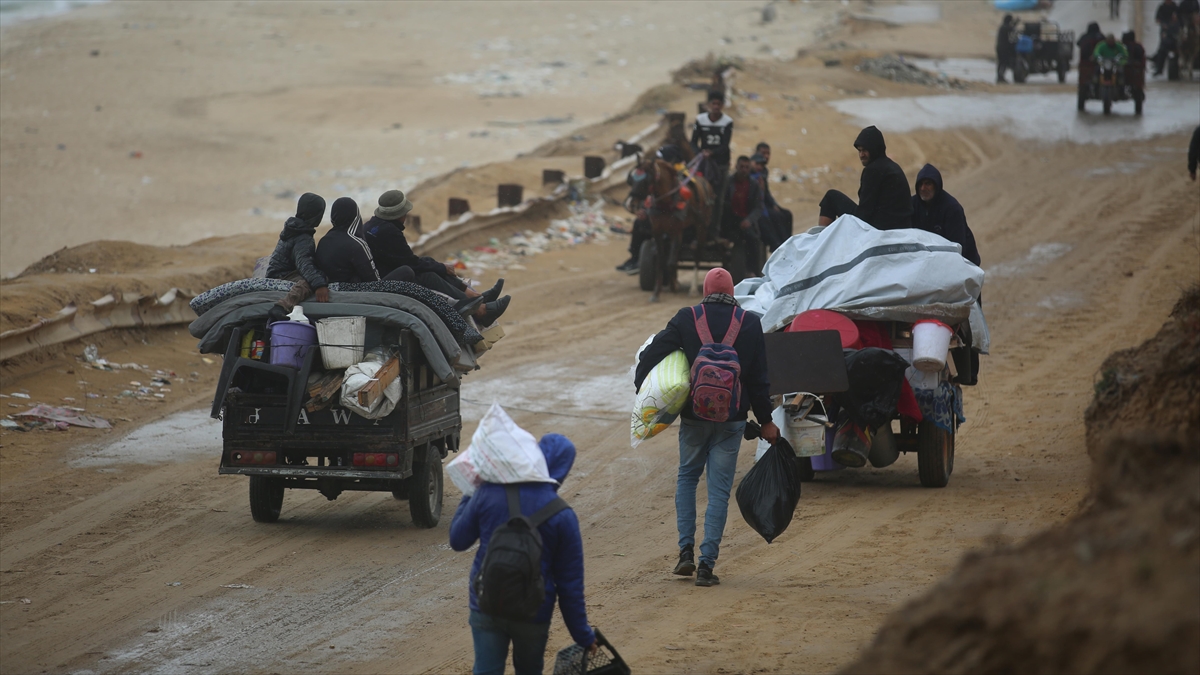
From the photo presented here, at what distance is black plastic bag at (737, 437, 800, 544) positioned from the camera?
7281 mm

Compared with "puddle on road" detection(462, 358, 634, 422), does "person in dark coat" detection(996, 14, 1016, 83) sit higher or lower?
higher

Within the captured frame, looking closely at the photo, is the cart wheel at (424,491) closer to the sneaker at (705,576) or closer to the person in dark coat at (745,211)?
the sneaker at (705,576)

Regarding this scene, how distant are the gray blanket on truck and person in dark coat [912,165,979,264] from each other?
4.41 meters

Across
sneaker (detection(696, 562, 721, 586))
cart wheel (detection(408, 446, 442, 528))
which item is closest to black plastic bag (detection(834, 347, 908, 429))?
sneaker (detection(696, 562, 721, 586))

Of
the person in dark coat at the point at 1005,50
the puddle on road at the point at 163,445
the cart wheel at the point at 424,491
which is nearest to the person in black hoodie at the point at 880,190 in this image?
the cart wheel at the point at 424,491

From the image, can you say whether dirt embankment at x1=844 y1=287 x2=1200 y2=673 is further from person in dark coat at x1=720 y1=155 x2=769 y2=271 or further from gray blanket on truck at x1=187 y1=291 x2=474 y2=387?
person in dark coat at x1=720 y1=155 x2=769 y2=271

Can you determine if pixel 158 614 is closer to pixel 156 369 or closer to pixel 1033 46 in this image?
pixel 156 369

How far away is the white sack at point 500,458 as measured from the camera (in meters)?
4.88

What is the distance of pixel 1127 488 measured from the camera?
158 inches

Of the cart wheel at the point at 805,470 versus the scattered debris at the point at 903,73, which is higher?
the scattered debris at the point at 903,73

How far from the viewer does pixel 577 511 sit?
9773mm

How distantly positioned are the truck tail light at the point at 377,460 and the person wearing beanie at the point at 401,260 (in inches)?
58.0

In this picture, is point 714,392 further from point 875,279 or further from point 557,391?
point 557,391

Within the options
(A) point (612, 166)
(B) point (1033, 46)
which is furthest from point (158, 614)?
(B) point (1033, 46)
